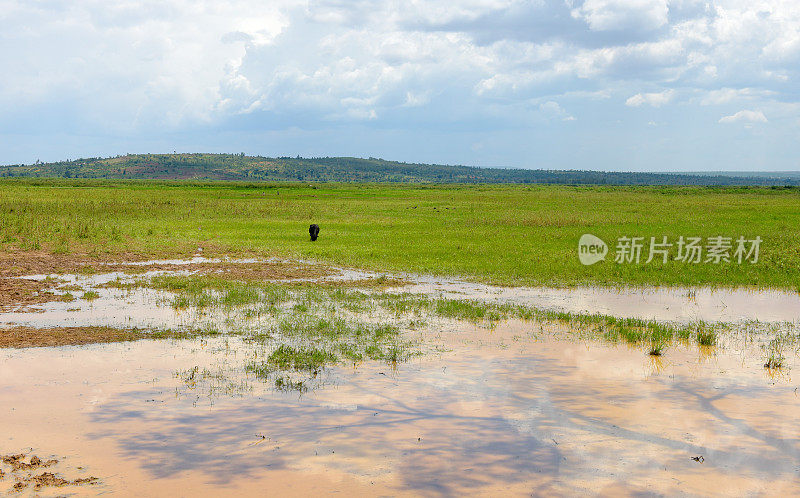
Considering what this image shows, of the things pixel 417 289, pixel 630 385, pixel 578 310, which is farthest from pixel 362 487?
pixel 417 289

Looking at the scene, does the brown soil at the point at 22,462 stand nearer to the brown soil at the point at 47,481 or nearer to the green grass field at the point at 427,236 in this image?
the brown soil at the point at 47,481

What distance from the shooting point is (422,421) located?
28.6 feet

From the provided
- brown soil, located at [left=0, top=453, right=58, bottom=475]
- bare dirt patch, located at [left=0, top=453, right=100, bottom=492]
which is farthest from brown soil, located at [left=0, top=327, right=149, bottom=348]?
bare dirt patch, located at [left=0, top=453, right=100, bottom=492]

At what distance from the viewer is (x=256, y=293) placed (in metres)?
18.2

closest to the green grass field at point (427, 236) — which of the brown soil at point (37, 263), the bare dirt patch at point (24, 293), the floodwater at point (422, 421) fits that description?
the brown soil at point (37, 263)

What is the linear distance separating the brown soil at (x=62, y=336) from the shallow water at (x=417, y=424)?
0.62 metres

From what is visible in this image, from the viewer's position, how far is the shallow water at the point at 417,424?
7086 mm

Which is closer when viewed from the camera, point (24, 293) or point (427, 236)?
point (24, 293)

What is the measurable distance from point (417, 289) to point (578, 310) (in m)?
5.18

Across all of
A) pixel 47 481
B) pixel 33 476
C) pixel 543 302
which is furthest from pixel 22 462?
pixel 543 302

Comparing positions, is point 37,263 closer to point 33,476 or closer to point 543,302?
point 543,302

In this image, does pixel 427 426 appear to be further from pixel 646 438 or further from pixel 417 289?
pixel 417 289

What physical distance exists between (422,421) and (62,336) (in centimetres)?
883

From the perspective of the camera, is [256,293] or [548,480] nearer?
[548,480]
